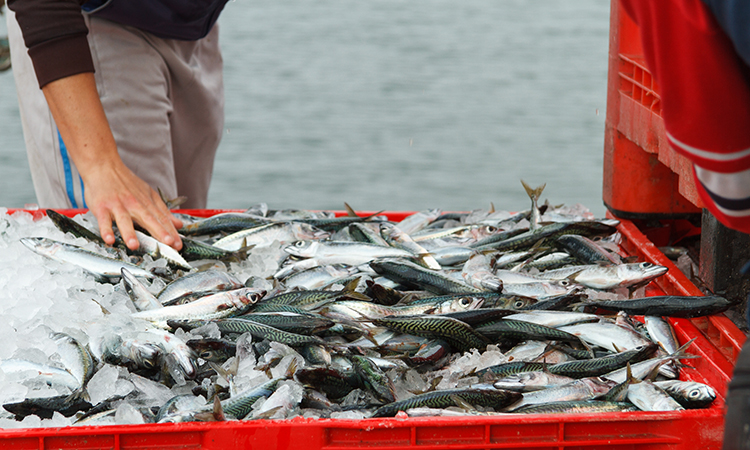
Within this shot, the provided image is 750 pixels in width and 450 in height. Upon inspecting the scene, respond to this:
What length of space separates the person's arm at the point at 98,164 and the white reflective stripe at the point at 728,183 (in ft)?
5.77

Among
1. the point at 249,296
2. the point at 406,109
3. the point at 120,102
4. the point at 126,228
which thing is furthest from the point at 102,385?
the point at 406,109

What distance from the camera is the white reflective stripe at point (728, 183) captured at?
89 cm

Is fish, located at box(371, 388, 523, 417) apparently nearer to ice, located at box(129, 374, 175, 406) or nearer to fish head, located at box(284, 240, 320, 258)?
ice, located at box(129, 374, 175, 406)

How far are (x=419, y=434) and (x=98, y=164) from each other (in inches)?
60.2

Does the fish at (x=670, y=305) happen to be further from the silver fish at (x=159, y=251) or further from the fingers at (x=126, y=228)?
the fingers at (x=126, y=228)

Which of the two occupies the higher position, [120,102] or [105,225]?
[120,102]

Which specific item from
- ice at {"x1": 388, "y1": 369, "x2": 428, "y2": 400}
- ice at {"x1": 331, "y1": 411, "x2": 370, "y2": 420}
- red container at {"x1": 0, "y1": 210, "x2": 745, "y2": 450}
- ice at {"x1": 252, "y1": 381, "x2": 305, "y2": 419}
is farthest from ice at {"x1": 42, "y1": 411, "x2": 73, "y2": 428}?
ice at {"x1": 388, "y1": 369, "x2": 428, "y2": 400}

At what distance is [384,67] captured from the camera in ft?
35.2

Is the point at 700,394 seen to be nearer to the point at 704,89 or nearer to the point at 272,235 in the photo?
the point at 704,89

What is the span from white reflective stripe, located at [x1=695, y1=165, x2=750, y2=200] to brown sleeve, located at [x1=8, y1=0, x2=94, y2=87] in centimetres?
202

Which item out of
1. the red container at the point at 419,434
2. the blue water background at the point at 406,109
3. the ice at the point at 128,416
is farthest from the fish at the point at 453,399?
the blue water background at the point at 406,109

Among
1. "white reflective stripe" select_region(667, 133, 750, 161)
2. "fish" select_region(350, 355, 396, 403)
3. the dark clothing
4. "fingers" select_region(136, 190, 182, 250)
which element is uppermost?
the dark clothing

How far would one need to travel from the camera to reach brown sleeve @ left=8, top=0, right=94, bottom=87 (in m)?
2.30

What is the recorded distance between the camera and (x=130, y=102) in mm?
2787
